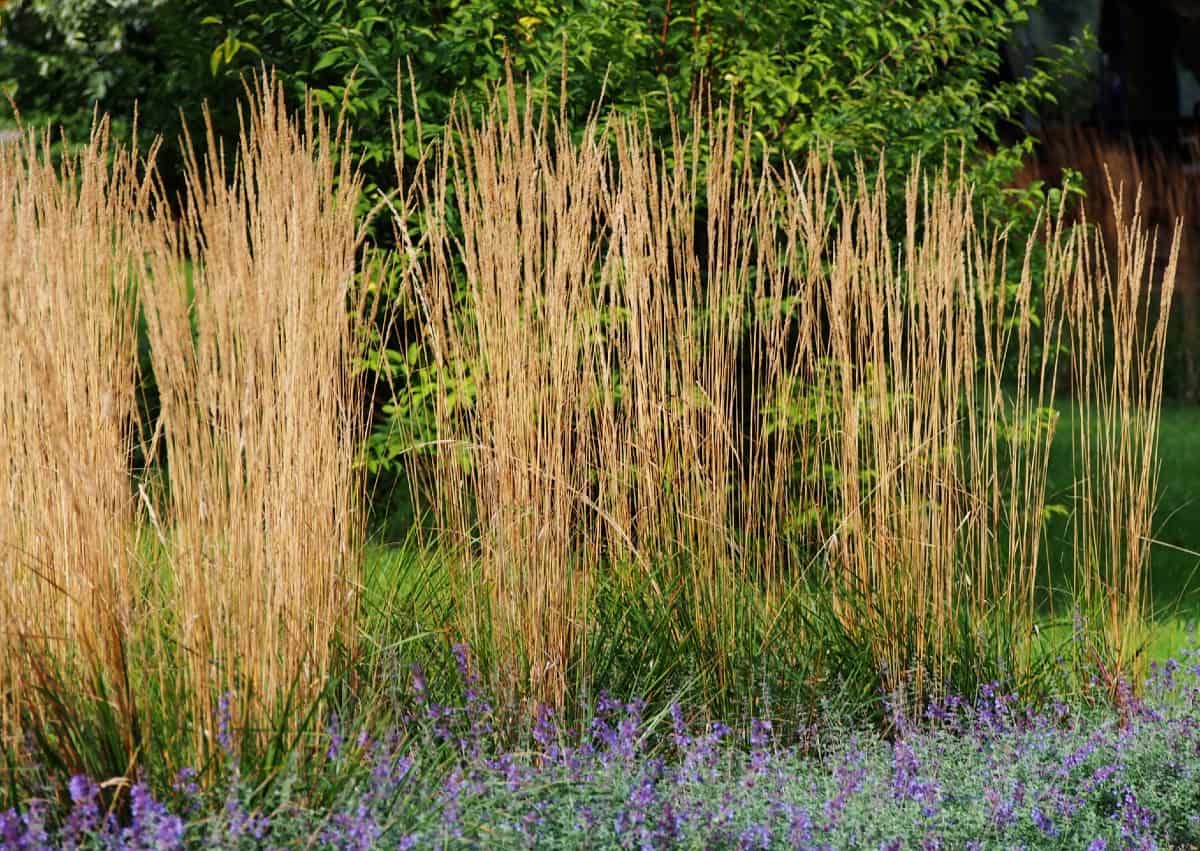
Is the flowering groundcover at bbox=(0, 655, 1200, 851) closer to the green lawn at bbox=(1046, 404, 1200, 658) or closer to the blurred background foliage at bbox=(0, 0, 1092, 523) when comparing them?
the green lawn at bbox=(1046, 404, 1200, 658)

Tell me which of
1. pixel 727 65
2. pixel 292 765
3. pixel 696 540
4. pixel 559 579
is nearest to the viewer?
pixel 292 765

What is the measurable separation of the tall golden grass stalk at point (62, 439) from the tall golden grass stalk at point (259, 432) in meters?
0.13

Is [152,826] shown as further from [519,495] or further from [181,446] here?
[519,495]

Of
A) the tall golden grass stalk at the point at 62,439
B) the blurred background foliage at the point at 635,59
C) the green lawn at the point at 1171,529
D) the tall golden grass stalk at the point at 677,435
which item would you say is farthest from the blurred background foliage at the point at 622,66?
the tall golden grass stalk at the point at 62,439

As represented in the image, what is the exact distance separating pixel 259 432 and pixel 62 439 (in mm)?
485

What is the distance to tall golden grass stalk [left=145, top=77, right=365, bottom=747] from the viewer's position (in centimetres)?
280

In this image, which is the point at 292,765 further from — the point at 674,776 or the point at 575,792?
the point at 674,776

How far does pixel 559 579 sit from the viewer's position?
11.7 feet

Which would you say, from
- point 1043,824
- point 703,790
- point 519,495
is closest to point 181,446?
point 519,495

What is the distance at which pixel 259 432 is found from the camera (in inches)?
119

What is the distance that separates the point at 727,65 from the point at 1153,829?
3.21 m

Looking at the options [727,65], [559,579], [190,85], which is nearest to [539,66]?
[727,65]

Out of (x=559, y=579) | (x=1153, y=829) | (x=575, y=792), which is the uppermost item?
(x=559, y=579)

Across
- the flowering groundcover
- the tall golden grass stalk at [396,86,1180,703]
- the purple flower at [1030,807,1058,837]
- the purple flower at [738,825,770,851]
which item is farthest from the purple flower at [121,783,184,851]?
the purple flower at [1030,807,1058,837]
